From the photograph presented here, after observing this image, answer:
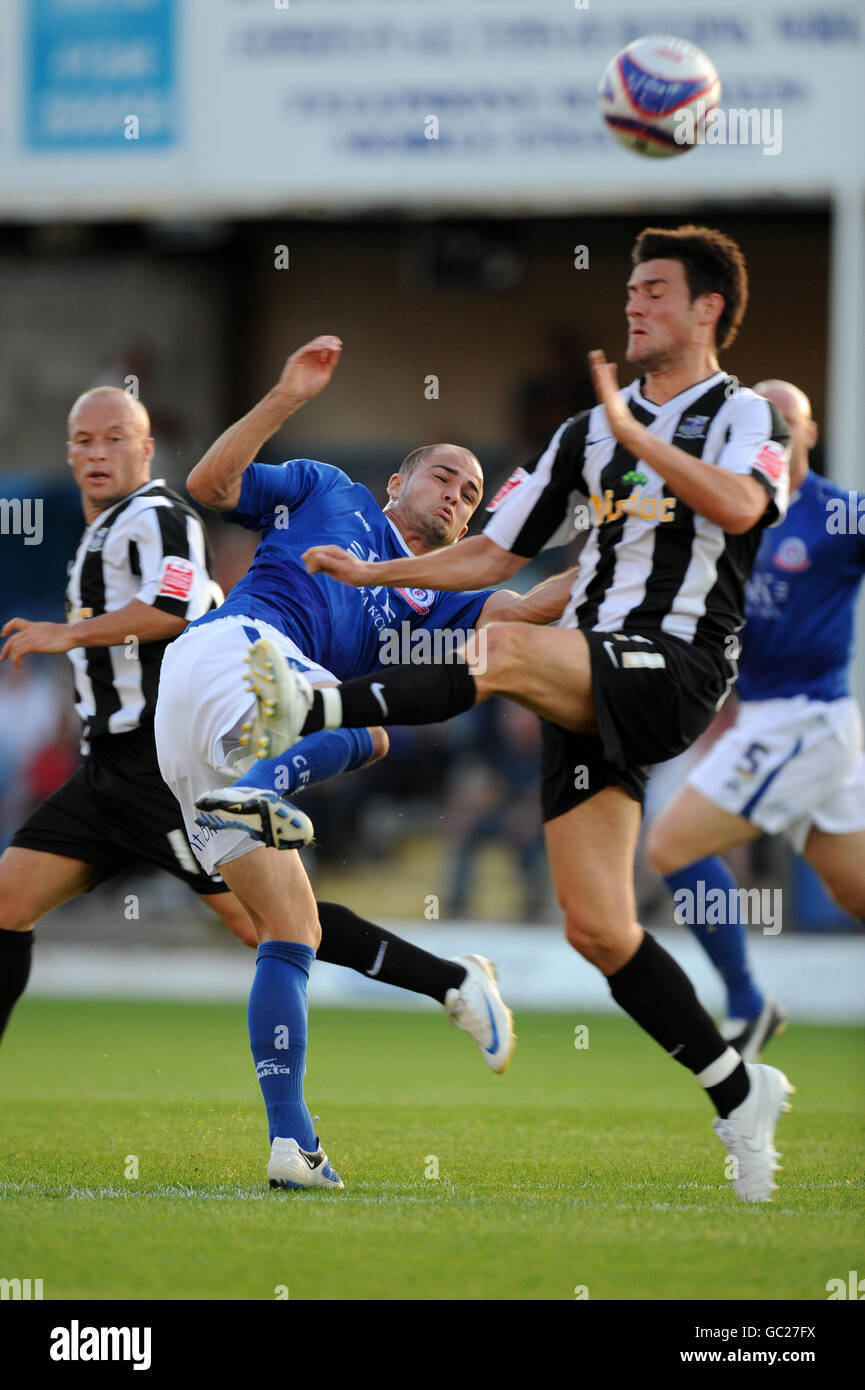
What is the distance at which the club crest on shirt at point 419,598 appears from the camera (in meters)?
5.48

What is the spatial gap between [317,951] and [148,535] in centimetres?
149

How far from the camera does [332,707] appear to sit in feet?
14.8

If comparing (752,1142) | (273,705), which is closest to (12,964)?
(273,705)

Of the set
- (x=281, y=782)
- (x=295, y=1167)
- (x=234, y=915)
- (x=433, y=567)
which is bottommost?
(x=295, y=1167)

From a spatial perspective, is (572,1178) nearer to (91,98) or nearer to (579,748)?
(579,748)

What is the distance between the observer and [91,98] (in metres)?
13.2

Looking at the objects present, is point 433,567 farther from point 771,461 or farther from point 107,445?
point 107,445

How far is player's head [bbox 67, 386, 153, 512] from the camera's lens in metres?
6.05

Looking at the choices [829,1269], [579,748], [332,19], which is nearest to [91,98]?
[332,19]

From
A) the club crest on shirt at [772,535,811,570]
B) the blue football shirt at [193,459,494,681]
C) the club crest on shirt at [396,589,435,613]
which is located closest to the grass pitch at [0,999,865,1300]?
the blue football shirt at [193,459,494,681]

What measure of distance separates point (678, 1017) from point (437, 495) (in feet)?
5.74

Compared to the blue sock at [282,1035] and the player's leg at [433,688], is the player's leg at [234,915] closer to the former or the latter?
the blue sock at [282,1035]

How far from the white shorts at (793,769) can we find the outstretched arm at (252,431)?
3376mm

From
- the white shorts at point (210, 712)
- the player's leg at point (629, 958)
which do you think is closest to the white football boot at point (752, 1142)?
the player's leg at point (629, 958)
